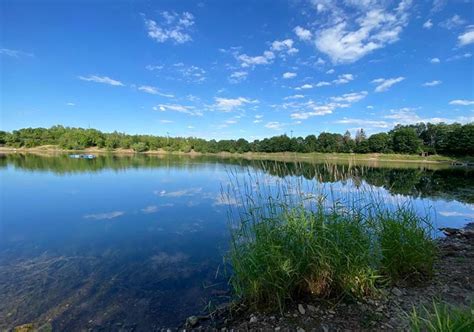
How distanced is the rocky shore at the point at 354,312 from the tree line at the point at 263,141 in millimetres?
50538

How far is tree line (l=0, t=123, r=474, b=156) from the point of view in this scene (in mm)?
65562

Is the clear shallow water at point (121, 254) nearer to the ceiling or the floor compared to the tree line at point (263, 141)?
nearer to the floor

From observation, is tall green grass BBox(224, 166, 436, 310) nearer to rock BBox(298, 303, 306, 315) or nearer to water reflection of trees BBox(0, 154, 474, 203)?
rock BBox(298, 303, 306, 315)

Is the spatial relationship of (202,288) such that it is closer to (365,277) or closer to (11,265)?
(365,277)

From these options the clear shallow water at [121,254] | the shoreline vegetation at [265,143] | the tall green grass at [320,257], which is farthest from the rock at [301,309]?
the shoreline vegetation at [265,143]

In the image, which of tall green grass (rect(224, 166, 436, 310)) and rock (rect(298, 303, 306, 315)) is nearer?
rock (rect(298, 303, 306, 315))

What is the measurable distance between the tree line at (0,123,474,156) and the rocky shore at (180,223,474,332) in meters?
50.5

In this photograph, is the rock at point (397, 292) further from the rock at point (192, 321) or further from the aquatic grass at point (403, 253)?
the rock at point (192, 321)

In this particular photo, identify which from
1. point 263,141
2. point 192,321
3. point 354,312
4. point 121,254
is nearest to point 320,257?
point 354,312

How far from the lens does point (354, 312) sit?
11.4ft

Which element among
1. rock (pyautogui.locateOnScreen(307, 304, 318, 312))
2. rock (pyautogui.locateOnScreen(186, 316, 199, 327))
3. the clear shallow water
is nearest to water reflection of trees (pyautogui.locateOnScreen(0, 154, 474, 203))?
the clear shallow water

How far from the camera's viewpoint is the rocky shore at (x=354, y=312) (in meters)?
3.27

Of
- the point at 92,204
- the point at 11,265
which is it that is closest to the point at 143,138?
the point at 92,204

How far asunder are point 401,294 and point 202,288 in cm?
368
